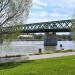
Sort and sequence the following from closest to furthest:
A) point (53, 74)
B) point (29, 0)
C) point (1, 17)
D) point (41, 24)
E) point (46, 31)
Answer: point (53, 74), point (29, 0), point (1, 17), point (46, 31), point (41, 24)

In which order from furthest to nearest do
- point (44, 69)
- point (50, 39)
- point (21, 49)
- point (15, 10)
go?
point (50, 39) → point (21, 49) → point (15, 10) → point (44, 69)

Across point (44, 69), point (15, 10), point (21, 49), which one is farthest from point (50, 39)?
point (44, 69)

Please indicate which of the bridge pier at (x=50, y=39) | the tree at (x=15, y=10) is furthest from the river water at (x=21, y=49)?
the bridge pier at (x=50, y=39)

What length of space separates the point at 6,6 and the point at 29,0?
8.76 feet

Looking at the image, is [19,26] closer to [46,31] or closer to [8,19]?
[8,19]

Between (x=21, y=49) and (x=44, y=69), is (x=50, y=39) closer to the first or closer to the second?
(x=21, y=49)

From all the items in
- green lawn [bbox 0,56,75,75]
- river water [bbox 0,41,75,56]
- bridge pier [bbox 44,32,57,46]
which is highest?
bridge pier [bbox 44,32,57,46]

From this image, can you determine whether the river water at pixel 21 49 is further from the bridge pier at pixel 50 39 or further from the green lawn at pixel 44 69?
the bridge pier at pixel 50 39

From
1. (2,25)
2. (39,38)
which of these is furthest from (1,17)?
(39,38)

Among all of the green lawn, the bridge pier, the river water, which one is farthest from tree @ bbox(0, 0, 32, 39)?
the bridge pier

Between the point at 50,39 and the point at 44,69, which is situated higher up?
the point at 50,39

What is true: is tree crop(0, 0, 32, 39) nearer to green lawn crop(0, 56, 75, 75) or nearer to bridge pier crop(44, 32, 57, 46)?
green lawn crop(0, 56, 75, 75)

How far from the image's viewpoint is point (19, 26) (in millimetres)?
28938

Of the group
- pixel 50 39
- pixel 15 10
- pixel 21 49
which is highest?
pixel 15 10
